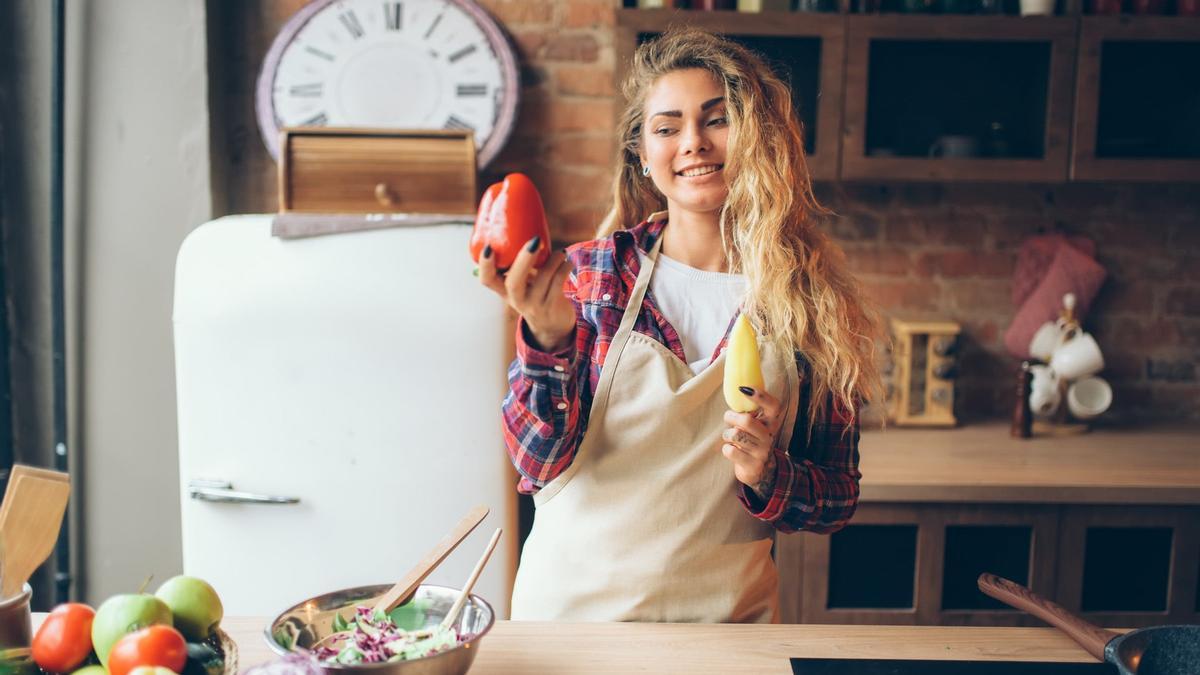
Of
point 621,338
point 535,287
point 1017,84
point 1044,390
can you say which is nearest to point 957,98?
point 1017,84

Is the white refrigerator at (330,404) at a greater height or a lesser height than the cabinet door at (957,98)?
lesser

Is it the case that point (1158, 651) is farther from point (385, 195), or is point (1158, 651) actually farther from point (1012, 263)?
point (1012, 263)

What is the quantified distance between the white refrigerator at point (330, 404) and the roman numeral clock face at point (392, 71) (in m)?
0.61

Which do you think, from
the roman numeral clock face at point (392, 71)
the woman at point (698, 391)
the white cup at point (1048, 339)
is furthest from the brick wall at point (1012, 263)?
the woman at point (698, 391)

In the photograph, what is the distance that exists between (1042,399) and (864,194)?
2.46ft

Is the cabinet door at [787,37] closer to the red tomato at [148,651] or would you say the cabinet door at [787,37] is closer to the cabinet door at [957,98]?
the cabinet door at [957,98]

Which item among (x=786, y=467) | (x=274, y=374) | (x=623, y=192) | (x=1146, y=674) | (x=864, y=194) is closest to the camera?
(x=1146, y=674)

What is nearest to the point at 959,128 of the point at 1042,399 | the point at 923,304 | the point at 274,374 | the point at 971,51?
the point at 971,51

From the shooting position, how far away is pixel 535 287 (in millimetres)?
1073

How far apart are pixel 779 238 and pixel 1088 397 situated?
165cm

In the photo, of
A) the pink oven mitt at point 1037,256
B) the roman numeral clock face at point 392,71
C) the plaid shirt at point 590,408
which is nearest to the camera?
the plaid shirt at point 590,408

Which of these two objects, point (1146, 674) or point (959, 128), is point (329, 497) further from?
point (959, 128)

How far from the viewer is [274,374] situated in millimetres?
2002

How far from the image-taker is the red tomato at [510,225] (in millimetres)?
1053
